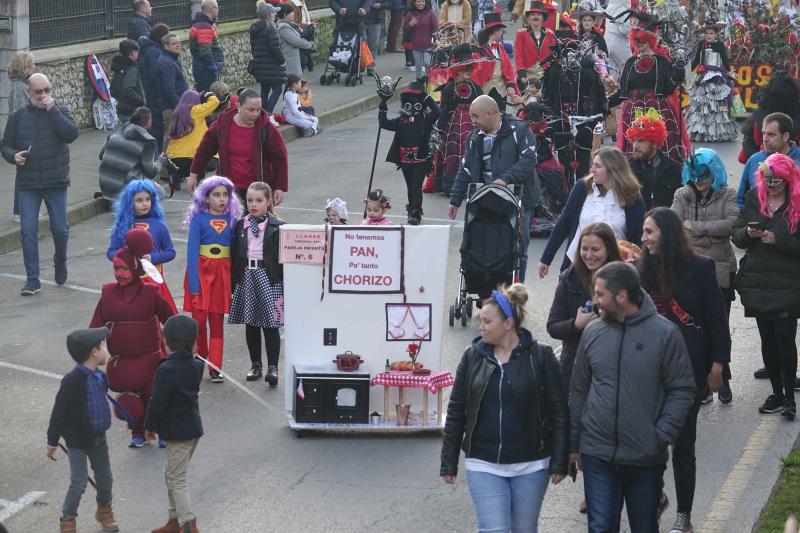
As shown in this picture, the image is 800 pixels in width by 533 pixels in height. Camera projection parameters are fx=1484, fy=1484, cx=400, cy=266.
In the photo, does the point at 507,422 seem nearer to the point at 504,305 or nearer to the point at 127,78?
the point at 504,305

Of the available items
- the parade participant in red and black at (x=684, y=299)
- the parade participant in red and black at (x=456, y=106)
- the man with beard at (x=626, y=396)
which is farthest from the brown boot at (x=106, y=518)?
the parade participant in red and black at (x=456, y=106)

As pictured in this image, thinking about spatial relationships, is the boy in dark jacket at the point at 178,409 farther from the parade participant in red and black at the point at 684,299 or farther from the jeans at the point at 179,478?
the parade participant in red and black at the point at 684,299

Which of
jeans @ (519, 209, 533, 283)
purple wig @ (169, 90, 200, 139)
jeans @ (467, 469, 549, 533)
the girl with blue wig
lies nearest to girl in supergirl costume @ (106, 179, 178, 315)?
jeans @ (519, 209, 533, 283)

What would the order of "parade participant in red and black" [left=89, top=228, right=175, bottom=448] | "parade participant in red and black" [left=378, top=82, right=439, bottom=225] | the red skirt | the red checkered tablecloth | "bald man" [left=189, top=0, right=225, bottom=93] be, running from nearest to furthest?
"parade participant in red and black" [left=89, top=228, right=175, bottom=448] < the red checkered tablecloth < the red skirt < "parade participant in red and black" [left=378, top=82, right=439, bottom=225] < "bald man" [left=189, top=0, right=225, bottom=93]

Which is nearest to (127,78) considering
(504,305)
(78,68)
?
(78,68)

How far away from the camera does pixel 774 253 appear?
33.2 ft

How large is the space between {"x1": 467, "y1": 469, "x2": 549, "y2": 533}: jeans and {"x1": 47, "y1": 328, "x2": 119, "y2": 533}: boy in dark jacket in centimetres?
238

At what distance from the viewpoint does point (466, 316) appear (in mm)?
12906

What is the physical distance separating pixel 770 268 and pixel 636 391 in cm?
343

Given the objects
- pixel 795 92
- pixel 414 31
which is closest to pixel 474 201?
pixel 795 92

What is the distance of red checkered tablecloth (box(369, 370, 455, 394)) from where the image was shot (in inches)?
393

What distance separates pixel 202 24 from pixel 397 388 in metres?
14.5

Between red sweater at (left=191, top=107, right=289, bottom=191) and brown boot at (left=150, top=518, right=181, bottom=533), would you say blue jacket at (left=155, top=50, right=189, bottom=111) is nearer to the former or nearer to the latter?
red sweater at (left=191, top=107, right=289, bottom=191)

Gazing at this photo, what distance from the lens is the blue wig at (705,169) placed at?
1020 centimetres
